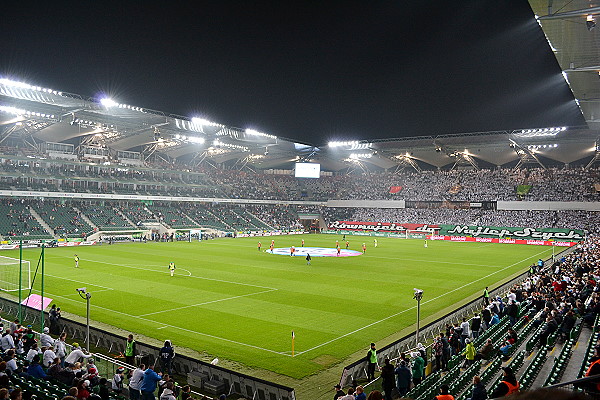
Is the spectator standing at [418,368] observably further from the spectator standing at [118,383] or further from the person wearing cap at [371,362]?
the spectator standing at [118,383]

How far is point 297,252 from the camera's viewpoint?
166 feet

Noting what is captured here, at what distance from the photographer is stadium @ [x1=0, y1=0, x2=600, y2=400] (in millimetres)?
14516

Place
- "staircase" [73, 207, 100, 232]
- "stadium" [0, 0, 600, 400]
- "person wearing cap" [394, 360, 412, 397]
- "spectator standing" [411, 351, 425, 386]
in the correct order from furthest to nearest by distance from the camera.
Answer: "staircase" [73, 207, 100, 232] < "stadium" [0, 0, 600, 400] < "spectator standing" [411, 351, 425, 386] < "person wearing cap" [394, 360, 412, 397]

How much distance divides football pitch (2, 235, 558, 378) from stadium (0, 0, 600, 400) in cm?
17

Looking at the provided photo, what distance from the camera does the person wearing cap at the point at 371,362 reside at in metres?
14.6

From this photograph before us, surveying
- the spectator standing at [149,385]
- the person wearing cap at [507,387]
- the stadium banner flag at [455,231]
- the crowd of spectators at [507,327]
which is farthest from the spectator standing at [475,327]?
the stadium banner flag at [455,231]

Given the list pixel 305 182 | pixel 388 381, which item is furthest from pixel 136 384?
pixel 305 182

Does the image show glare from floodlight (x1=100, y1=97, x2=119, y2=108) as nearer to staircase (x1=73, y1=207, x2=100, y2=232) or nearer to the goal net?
staircase (x1=73, y1=207, x2=100, y2=232)

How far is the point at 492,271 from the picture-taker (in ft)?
126

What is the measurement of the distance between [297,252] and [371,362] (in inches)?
1422

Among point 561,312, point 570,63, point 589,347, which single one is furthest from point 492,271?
point 589,347

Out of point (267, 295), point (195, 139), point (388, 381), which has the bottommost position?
point (267, 295)

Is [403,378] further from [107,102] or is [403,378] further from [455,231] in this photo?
[455,231]

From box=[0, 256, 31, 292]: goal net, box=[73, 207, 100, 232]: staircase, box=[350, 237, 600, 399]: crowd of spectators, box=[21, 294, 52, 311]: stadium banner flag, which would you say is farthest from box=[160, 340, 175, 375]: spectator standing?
box=[73, 207, 100, 232]: staircase
